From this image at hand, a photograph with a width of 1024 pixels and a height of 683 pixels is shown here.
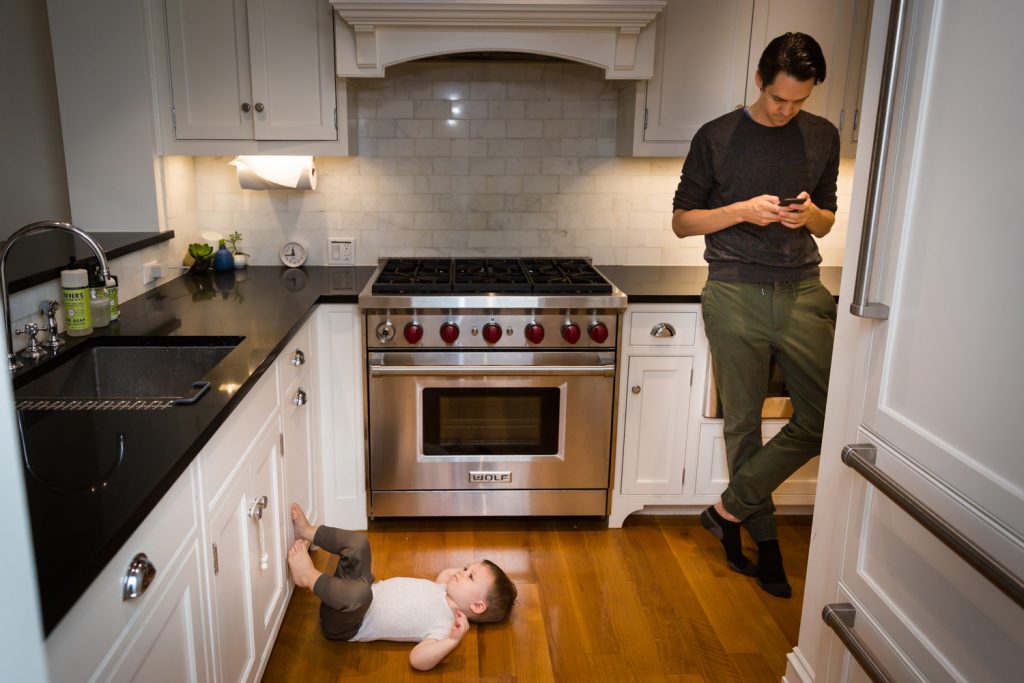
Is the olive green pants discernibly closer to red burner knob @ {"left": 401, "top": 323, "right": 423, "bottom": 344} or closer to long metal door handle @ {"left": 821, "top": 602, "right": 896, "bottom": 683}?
long metal door handle @ {"left": 821, "top": 602, "right": 896, "bottom": 683}

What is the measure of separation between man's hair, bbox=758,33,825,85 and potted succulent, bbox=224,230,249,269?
2113 mm

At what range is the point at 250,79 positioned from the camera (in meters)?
2.90

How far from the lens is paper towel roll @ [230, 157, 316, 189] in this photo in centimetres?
311

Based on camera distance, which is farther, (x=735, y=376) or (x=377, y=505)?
(x=377, y=505)

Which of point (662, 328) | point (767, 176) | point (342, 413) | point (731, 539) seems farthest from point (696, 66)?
point (342, 413)

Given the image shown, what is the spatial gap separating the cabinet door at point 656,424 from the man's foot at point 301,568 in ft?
4.09

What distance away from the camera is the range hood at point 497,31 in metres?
2.72

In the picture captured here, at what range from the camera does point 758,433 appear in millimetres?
2781

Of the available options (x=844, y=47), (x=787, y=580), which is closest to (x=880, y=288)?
(x=787, y=580)

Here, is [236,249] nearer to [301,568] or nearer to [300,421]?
[300,421]

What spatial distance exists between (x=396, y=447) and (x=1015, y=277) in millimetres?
2130

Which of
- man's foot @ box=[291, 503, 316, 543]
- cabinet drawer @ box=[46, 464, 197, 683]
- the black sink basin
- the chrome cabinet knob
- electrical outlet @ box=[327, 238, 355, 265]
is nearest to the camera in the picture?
cabinet drawer @ box=[46, 464, 197, 683]

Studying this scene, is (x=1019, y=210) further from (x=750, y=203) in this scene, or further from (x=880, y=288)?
(x=750, y=203)

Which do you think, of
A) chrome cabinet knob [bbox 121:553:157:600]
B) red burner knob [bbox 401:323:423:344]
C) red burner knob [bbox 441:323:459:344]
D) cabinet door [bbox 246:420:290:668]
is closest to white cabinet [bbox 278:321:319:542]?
cabinet door [bbox 246:420:290:668]
